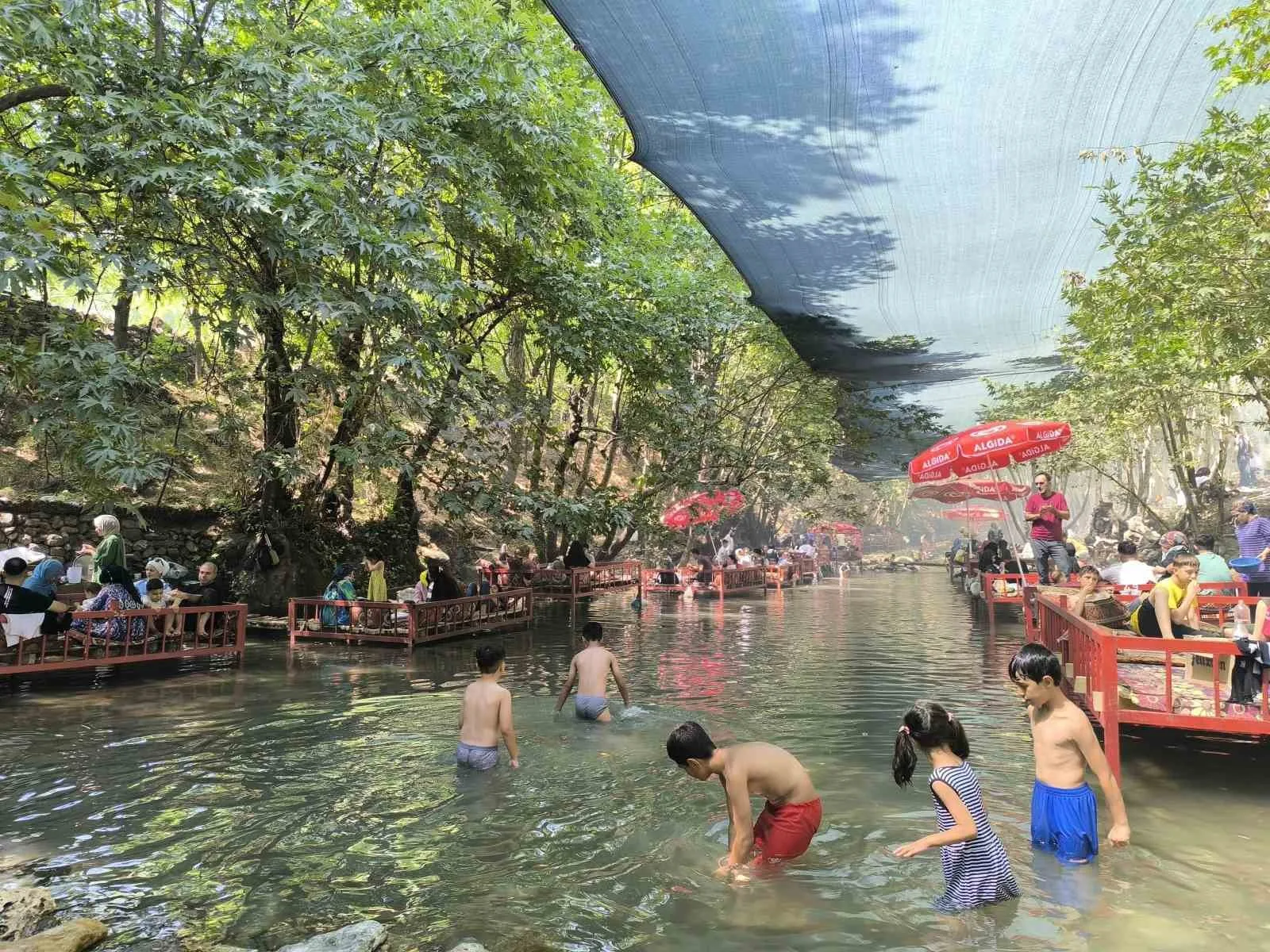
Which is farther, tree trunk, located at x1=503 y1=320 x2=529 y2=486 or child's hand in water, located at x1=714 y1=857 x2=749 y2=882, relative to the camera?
tree trunk, located at x1=503 y1=320 x2=529 y2=486

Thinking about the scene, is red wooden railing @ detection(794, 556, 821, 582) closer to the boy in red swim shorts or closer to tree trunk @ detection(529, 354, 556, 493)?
tree trunk @ detection(529, 354, 556, 493)

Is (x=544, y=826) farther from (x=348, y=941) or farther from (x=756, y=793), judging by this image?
(x=348, y=941)

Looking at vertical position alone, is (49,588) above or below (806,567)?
above

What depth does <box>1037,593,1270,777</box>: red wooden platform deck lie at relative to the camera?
5.74 meters

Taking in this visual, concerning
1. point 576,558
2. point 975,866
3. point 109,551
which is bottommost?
point 975,866

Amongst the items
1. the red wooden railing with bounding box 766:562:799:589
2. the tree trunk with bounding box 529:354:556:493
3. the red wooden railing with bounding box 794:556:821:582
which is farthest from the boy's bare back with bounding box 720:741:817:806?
the red wooden railing with bounding box 794:556:821:582

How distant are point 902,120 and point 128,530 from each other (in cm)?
1662

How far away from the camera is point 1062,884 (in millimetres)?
4707

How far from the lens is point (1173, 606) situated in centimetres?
788

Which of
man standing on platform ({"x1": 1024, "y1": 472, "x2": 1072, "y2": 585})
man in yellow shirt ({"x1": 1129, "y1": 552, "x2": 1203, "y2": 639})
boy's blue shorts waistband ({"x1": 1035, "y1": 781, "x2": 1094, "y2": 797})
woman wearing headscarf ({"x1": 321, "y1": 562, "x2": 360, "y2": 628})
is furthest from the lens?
woman wearing headscarf ({"x1": 321, "y1": 562, "x2": 360, "y2": 628})

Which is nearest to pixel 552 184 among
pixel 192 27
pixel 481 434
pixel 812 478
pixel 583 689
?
pixel 481 434

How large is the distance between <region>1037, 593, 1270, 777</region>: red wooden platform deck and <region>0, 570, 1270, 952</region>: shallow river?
0.61m

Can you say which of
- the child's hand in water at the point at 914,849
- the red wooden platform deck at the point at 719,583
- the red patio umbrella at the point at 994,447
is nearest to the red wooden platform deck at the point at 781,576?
the red wooden platform deck at the point at 719,583

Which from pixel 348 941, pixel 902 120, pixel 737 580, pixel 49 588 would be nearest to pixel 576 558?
pixel 737 580
